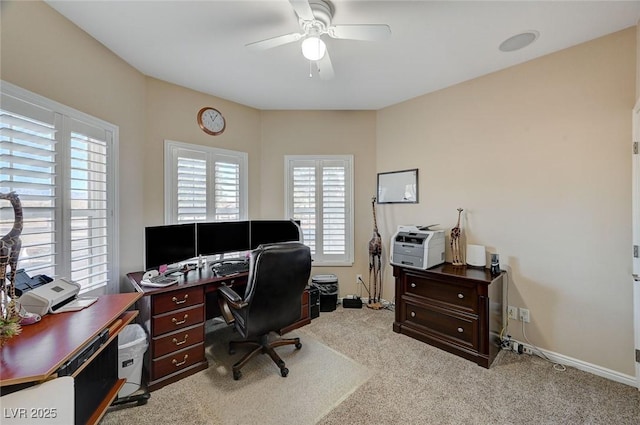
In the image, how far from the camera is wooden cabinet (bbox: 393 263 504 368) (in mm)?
2258

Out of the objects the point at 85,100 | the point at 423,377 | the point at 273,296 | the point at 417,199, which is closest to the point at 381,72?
the point at 417,199

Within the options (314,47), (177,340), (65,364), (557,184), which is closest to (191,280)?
(177,340)

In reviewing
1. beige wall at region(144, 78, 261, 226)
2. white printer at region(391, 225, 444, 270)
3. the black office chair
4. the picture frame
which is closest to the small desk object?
the black office chair

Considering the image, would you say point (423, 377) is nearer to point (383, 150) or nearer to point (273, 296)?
point (273, 296)

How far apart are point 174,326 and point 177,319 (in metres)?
0.05

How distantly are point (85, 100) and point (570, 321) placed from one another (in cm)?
438

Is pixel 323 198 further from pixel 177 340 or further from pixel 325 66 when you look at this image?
pixel 177 340

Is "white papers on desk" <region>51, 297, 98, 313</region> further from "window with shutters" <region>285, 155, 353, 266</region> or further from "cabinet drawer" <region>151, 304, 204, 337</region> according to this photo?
"window with shutters" <region>285, 155, 353, 266</region>

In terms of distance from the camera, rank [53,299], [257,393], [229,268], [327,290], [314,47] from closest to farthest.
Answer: [53,299] < [314,47] < [257,393] < [229,268] < [327,290]

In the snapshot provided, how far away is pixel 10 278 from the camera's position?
129 cm

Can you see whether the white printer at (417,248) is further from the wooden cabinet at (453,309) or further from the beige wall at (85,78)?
the beige wall at (85,78)

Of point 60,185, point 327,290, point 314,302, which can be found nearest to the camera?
point 60,185

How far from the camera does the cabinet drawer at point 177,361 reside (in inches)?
77.8

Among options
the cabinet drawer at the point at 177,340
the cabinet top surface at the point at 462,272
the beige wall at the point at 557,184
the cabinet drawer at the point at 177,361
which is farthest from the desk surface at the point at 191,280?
the beige wall at the point at 557,184
